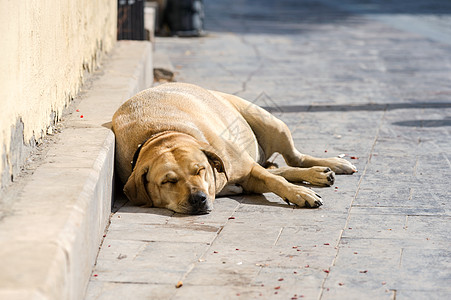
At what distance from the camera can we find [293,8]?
74.9ft

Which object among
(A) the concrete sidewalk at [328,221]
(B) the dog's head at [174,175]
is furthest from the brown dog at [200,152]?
(A) the concrete sidewalk at [328,221]

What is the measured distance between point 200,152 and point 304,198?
76 centimetres

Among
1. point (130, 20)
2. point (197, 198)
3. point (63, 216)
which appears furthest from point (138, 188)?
point (130, 20)

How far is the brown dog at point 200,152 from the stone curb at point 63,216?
0.21m

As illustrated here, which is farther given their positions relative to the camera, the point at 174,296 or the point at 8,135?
the point at 8,135

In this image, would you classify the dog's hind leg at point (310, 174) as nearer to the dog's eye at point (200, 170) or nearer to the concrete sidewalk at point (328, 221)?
the concrete sidewalk at point (328, 221)

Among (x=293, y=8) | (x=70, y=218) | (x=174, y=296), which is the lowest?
(x=293, y=8)

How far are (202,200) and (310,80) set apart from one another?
6.00m

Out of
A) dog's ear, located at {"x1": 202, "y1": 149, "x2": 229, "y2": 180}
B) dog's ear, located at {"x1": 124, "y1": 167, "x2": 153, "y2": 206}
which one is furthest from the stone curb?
dog's ear, located at {"x1": 202, "y1": 149, "x2": 229, "y2": 180}

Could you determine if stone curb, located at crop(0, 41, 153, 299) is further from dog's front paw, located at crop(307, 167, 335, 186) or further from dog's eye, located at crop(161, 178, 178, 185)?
dog's front paw, located at crop(307, 167, 335, 186)

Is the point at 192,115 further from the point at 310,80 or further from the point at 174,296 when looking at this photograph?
the point at 310,80

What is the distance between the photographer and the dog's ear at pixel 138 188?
4867mm

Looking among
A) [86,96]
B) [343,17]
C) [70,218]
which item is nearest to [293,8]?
[343,17]

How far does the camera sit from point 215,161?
5043 mm
